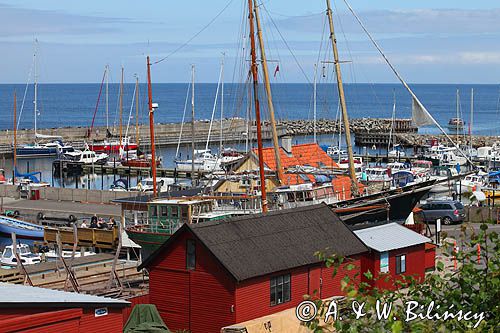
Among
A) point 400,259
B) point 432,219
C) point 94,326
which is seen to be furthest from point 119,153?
point 94,326

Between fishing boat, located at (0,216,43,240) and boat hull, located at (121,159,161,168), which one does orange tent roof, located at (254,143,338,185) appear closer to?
fishing boat, located at (0,216,43,240)

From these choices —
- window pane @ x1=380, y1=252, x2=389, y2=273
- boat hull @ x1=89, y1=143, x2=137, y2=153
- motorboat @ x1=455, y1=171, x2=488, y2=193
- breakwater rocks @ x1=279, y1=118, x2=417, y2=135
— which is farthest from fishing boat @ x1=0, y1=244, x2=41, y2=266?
breakwater rocks @ x1=279, y1=118, x2=417, y2=135

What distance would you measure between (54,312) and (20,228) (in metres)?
28.0

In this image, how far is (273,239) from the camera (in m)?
29.0

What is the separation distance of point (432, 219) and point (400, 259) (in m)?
15.8

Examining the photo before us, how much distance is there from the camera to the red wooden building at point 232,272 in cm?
2714

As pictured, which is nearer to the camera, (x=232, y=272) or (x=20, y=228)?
(x=232, y=272)

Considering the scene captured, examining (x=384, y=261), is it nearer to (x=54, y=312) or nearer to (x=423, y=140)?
(x=54, y=312)

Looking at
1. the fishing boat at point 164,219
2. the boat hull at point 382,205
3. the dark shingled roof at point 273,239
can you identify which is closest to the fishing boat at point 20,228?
the fishing boat at point 164,219

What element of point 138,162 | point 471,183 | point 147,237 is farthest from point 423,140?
point 147,237

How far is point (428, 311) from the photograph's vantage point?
13797 mm

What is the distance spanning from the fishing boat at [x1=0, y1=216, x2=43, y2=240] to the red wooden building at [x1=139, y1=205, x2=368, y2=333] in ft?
68.4

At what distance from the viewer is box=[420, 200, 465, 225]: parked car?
47.8m

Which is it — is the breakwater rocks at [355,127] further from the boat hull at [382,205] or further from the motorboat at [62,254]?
the motorboat at [62,254]
